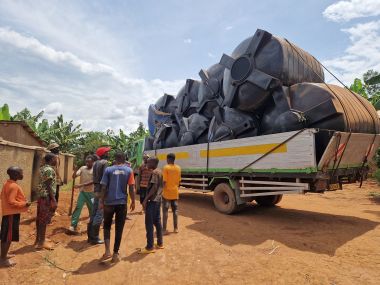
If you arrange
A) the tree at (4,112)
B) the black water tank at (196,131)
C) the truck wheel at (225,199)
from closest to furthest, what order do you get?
the truck wheel at (225,199) → the black water tank at (196,131) → the tree at (4,112)

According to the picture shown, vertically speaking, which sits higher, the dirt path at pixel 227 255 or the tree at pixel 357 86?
the tree at pixel 357 86

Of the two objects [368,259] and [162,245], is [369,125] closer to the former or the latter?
→ [368,259]

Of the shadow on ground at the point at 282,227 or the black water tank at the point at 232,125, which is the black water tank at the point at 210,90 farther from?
the shadow on ground at the point at 282,227

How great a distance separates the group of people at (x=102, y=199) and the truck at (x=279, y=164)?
7.04ft

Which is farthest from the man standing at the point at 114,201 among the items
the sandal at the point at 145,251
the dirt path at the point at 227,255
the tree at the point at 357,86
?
the tree at the point at 357,86

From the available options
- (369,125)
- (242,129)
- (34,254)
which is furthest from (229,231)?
(369,125)

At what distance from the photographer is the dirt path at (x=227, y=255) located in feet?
12.9

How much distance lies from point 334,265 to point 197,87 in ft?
27.0

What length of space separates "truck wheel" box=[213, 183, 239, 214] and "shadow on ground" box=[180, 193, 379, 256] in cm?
19

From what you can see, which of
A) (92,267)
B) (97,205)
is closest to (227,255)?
(92,267)

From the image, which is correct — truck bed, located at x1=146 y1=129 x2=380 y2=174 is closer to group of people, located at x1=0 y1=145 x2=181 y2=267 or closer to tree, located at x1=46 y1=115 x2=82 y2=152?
group of people, located at x1=0 y1=145 x2=181 y2=267

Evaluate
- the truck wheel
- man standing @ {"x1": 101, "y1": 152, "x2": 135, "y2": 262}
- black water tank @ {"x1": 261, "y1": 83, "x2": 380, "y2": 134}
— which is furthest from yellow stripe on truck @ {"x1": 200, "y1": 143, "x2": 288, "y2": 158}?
man standing @ {"x1": 101, "y1": 152, "x2": 135, "y2": 262}

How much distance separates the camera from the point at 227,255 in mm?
4793

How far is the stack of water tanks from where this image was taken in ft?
21.5
